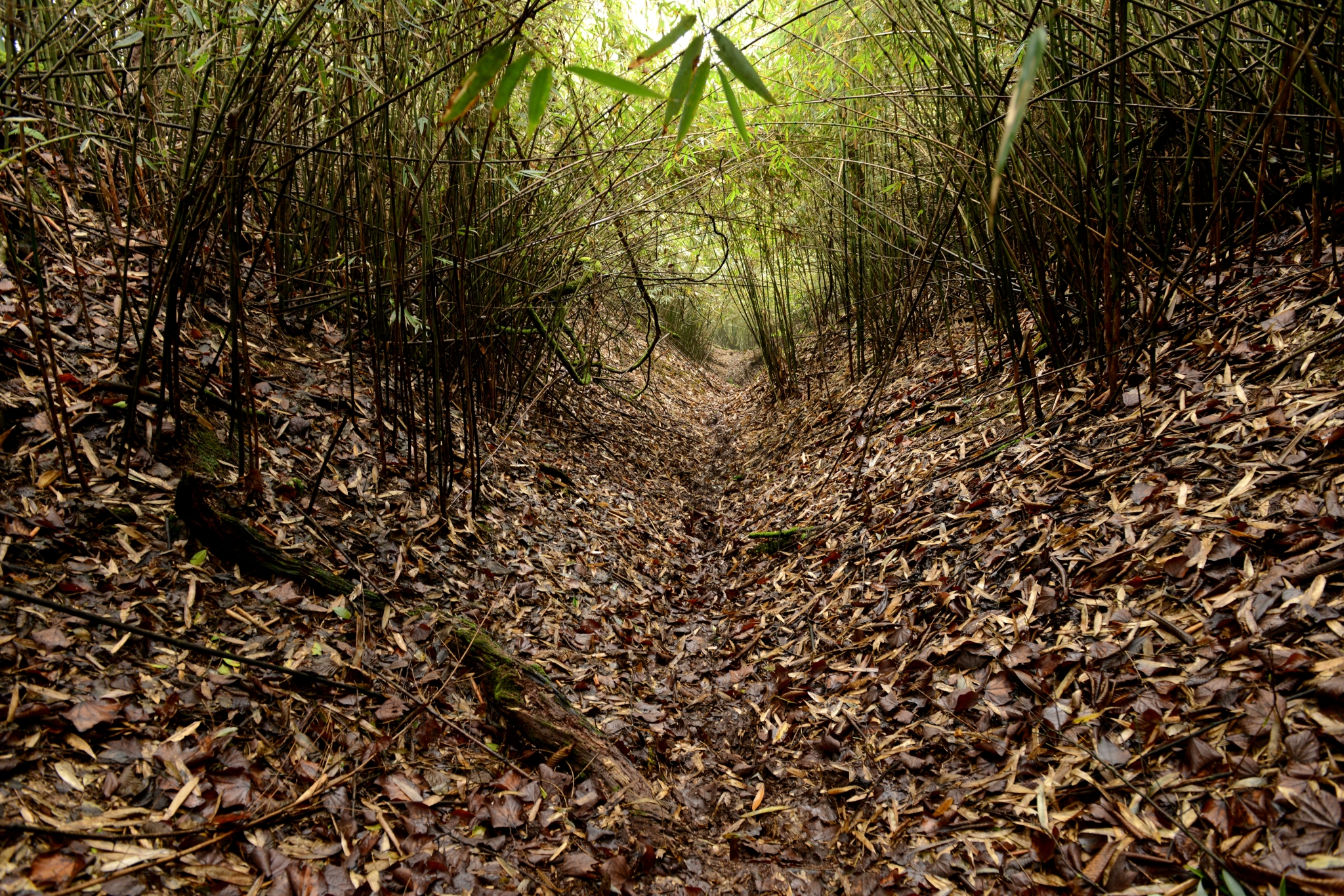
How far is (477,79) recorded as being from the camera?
0.79 meters

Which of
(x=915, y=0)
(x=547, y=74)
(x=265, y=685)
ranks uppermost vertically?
(x=915, y=0)

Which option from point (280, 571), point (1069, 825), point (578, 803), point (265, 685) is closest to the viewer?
point (1069, 825)

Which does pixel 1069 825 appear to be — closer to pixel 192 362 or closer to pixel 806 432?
pixel 192 362

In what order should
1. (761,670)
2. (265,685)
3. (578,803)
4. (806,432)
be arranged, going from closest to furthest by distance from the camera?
(265,685), (578,803), (761,670), (806,432)

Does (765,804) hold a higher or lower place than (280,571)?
lower

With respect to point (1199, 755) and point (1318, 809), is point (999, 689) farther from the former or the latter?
point (1318, 809)

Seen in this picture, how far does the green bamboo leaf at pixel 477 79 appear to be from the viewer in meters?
0.75

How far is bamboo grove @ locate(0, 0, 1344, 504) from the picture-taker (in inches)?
60.1

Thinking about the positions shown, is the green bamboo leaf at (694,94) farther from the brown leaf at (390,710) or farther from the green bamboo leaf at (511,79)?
the brown leaf at (390,710)

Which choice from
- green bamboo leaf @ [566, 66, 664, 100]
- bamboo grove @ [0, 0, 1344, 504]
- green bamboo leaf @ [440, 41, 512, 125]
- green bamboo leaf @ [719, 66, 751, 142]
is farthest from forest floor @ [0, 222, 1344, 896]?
green bamboo leaf @ [719, 66, 751, 142]

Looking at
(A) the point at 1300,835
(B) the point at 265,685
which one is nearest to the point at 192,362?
(B) the point at 265,685

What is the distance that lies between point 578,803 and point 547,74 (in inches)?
62.8

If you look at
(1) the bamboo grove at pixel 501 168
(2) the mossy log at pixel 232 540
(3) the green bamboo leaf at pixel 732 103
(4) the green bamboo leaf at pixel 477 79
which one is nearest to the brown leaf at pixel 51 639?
(2) the mossy log at pixel 232 540

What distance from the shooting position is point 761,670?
233cm
